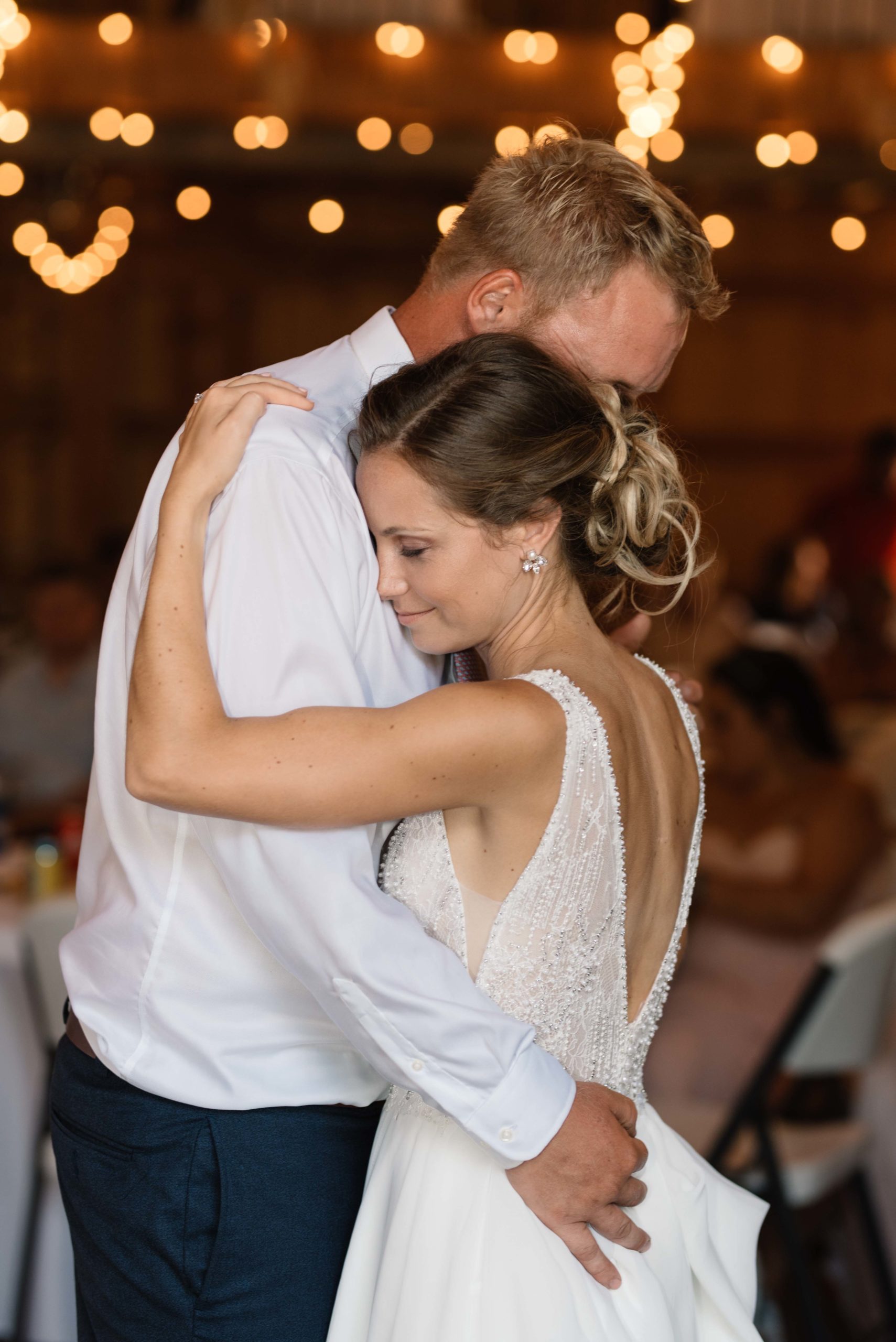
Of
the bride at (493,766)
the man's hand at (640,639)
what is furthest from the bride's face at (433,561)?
the man's hand at (640,639)

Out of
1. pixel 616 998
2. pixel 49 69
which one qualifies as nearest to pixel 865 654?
pixel 49 69

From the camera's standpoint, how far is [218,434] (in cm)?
133

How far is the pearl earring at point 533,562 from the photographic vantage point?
143cm

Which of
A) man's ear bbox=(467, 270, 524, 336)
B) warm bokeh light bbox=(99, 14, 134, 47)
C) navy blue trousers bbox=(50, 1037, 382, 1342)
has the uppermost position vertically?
man's ear bbox=(467, 270, 524, 336)

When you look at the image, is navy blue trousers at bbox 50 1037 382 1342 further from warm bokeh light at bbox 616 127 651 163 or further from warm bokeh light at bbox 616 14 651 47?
warm bokeh light at bbox 616 14 651 47

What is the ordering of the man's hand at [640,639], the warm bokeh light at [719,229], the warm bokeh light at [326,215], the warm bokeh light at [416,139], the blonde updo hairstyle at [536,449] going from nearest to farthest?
the blonde updo hairstyle at [536,449]
the man's hand at [640,639]
the warm bokeh light at [416,139]
the warm bokeh light at [719,229]
the warm bokeh light at [326,215]

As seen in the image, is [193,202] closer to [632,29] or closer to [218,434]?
[632,29]

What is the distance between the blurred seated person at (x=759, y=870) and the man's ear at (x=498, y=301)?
210 centimetres

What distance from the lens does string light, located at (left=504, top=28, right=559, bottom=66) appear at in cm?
645

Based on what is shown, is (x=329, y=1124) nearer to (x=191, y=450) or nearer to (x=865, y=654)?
(x=191, y=450)

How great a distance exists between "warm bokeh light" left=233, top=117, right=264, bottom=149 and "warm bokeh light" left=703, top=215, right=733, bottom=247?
2074 mm

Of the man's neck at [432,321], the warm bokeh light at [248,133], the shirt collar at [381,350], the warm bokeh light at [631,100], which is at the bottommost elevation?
the warm bokeh light at [248,133]

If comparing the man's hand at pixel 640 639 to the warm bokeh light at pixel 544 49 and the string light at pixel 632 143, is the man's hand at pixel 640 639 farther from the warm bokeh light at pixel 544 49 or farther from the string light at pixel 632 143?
the warm bokeh light at pixel 544 49

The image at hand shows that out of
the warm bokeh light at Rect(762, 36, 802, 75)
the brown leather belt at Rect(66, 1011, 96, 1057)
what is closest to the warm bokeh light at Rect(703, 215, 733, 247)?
the warm bokeh light at Rect(762, 36, 802, 75)
